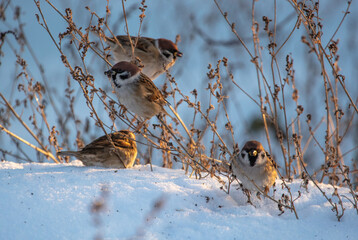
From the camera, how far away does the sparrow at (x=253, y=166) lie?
152 inches

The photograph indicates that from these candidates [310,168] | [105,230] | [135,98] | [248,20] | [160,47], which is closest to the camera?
[105,230]

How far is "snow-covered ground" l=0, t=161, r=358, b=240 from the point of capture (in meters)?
3.19

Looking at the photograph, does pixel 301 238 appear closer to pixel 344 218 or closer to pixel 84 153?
pixel 344 218

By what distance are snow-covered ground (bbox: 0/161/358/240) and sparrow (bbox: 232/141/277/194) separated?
0.71ft

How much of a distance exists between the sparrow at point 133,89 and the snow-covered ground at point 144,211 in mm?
670

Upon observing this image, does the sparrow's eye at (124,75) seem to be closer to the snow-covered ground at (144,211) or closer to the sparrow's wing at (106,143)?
the sparrow's wing at (106,143)

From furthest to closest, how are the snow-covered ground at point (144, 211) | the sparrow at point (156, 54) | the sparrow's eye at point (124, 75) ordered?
the sparrow at point (156, 54), the sparrow's eye at point (124, 75), the snow-covered ground at point (144, 211)

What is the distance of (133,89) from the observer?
161 inches

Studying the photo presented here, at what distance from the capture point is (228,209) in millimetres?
3773

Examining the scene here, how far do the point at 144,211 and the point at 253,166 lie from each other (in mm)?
1071

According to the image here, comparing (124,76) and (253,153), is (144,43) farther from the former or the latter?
(253,153)

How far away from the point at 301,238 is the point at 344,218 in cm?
60

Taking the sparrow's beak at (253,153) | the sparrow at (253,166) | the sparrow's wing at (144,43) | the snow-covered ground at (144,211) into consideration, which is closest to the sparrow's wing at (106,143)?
the snow-covered ground at (144,211)

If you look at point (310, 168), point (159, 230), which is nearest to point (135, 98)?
point (159, 230)
